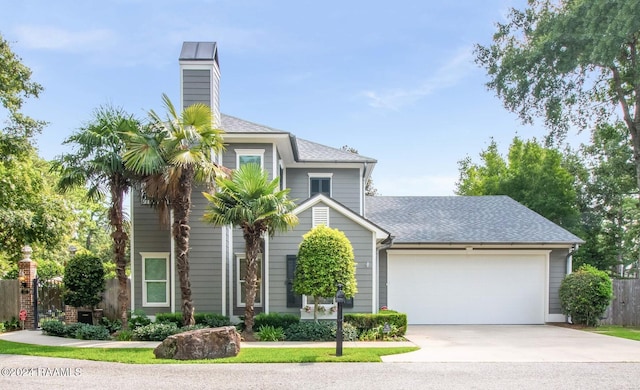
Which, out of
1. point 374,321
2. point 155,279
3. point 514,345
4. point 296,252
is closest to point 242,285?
point 296,252

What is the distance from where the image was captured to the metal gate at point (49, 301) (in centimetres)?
1655

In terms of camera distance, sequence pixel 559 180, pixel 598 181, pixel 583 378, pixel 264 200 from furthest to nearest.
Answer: pixel 598 181, pixel 559 180, pixel 264 200, pixel 583 378

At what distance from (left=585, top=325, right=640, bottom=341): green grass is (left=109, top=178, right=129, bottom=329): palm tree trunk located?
13367 millimetres

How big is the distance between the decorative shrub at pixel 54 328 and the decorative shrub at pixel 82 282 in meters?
0.84

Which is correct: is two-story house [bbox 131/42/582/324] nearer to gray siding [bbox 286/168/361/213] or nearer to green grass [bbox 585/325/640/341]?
gray siding [bbox 286/168/361/213]

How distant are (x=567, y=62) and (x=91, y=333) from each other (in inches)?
761

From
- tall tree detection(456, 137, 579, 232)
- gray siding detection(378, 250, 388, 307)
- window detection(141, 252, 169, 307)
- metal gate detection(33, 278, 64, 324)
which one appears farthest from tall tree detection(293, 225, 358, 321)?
tall tree detection(456, 137, 579, 232)

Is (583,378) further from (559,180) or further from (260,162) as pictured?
(559,180)

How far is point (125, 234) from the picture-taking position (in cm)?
1390

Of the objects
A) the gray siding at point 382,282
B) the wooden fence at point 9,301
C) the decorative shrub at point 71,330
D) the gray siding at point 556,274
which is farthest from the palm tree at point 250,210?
the gray siding at point 556,274

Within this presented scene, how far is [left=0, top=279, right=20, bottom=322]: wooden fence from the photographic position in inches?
611

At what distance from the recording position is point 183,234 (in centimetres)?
1342

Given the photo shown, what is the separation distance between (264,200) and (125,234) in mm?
4040

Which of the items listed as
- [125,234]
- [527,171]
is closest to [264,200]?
[125,234]
